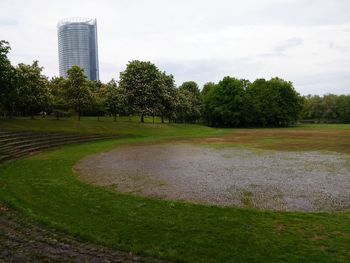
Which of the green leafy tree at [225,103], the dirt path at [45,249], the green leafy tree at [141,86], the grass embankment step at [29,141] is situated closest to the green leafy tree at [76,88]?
the green leafy tree at [141,86]

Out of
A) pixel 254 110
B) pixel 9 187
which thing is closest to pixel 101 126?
pixel 9 187

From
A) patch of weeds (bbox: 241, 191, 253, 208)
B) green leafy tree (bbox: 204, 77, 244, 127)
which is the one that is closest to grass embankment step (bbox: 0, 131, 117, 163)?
patch of weeds (bbox: 241, 191, 253, 208)

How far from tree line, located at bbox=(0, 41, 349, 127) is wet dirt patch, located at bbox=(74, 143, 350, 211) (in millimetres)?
19175

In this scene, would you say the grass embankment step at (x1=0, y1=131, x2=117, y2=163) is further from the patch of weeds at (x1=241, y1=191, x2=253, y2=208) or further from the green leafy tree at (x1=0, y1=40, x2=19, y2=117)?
the patch of weeds at (x1=241, y1=191, x2=253, y2=208)

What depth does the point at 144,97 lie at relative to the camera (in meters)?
56.4

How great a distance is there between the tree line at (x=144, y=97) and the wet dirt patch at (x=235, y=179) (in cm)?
1918

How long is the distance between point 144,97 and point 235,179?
142ft

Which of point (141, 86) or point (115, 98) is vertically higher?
point (141, 86)

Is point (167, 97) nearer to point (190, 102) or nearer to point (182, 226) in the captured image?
point (190, 102)

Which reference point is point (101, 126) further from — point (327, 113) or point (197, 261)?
point (327, 113)

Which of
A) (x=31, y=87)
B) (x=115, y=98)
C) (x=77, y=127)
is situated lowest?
(x=77, y=127)

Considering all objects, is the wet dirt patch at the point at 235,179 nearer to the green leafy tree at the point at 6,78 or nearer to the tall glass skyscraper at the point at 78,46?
the green leafy tree at the point at 6,78

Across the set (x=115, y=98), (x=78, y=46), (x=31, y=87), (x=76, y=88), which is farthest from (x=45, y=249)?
(x=78, y=46)

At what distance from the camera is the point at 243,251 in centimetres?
672
